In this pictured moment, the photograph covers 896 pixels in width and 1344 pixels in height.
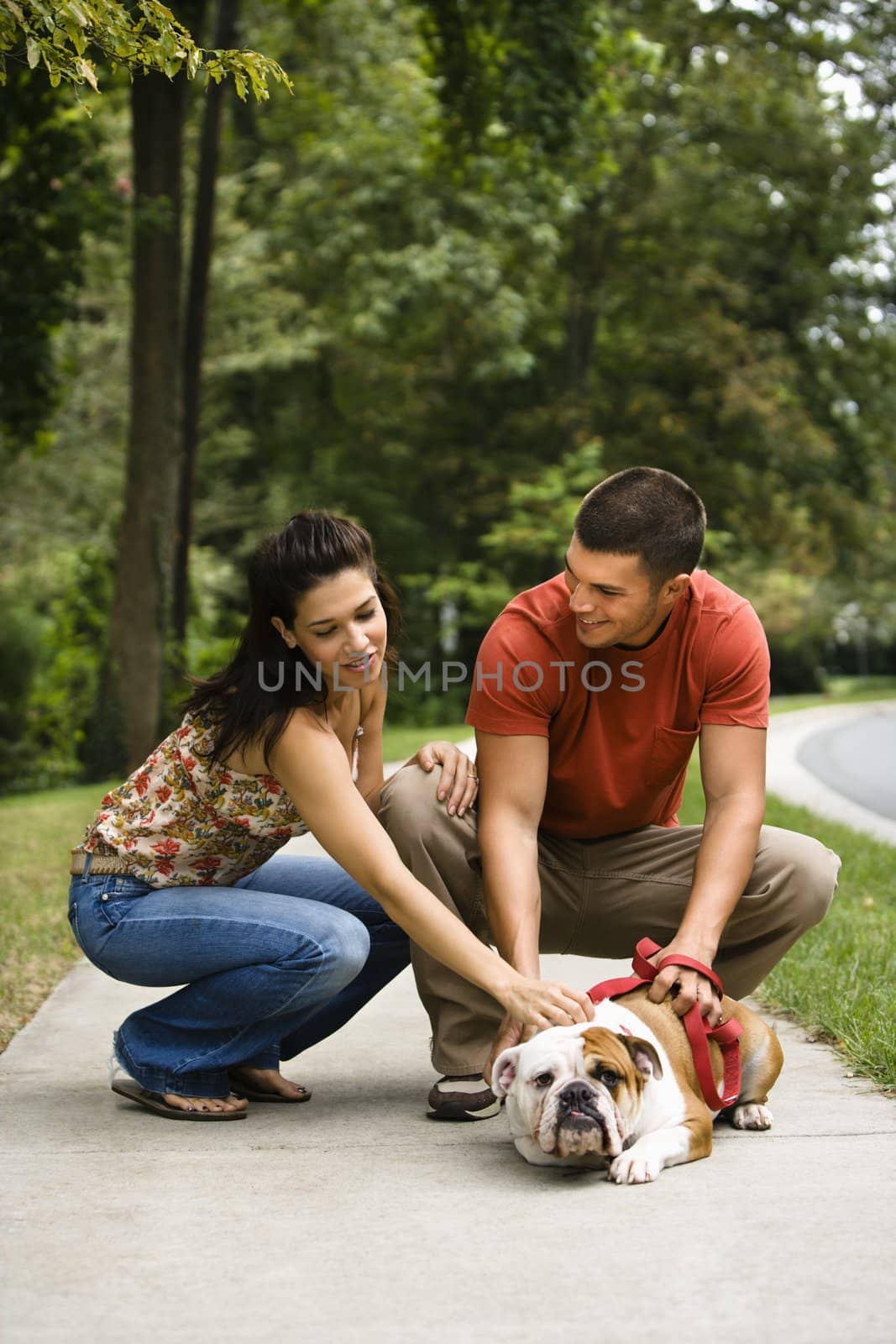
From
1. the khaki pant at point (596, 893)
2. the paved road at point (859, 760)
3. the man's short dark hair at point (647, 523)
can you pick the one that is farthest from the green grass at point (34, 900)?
the paved road at point (859, 760)

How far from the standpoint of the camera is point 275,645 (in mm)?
3988

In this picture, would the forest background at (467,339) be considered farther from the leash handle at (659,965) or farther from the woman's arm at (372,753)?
the leash handle at (659,965)

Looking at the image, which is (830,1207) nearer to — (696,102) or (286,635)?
(286,635)

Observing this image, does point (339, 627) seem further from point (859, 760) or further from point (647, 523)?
point (859, 760)

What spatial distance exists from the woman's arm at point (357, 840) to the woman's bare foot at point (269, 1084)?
828 millimetres

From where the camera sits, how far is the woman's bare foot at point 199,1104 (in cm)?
409

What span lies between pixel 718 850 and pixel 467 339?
84.6 feet

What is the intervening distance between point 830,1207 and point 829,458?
26847 millimetres

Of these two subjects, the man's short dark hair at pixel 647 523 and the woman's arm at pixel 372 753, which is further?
the woman's arm at pixel 372 753

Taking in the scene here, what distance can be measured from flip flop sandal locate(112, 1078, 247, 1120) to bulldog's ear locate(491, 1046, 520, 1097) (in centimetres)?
97

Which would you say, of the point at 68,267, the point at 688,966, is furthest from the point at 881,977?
the point at 68,267

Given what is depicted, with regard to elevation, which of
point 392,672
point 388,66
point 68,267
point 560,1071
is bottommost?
point 560,1071

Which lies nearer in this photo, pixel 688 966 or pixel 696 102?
pixel 688 966

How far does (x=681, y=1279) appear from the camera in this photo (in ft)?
8.91
